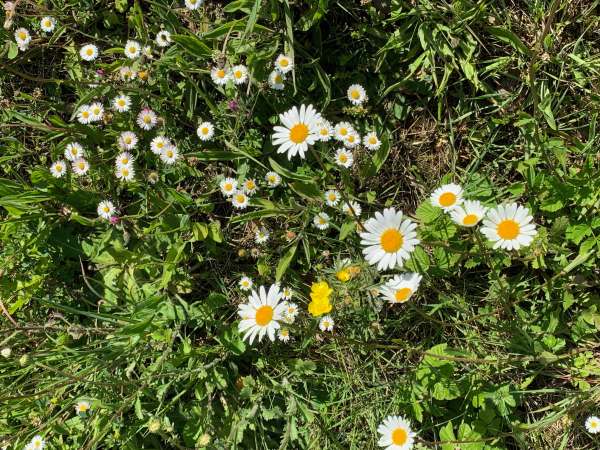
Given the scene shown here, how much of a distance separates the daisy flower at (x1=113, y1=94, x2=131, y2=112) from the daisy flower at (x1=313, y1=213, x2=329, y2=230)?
3.97ft

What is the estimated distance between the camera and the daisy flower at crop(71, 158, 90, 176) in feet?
9.61

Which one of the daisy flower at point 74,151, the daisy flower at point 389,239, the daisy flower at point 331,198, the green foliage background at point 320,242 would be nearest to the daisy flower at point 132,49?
the green foliage background at point 320,242

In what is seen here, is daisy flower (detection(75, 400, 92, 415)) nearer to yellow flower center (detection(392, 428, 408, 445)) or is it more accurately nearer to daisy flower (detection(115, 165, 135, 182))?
daisy flower (detection(115, 165, 135, 182))

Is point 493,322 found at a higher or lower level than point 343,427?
higher

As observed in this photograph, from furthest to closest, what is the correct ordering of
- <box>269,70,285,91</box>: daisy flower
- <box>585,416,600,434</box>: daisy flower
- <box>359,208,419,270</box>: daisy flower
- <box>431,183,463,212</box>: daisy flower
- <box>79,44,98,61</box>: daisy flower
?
1. <box>79,44,98,61</box>: daisy flower
2. <box>269,70,285,91</box>: daisy flower
3. <box>585,416,600,434</box>: daisy flower
4. <box>431,183,463,212</box>: daisy flower
5. <box>359,208,419,270</box>: daisy flower

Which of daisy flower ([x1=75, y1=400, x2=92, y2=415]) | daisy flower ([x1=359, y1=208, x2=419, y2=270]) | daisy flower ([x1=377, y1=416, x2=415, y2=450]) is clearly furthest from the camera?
daisy flower ([x1=75, y1=400, x2=92, y2=415])

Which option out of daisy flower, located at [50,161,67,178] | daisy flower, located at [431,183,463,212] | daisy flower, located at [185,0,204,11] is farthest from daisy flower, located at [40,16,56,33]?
daisy flower, located at [431,183,463,212]

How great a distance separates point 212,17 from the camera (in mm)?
2959

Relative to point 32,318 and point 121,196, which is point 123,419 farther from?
point 121,196

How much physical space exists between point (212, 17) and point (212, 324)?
172 cm

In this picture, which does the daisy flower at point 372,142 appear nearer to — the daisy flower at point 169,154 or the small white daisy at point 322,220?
the small white daisy at point 322,220

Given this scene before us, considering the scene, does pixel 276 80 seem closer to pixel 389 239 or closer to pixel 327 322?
pixel 389 239

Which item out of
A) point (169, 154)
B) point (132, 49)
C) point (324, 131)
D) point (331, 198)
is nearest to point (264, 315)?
point (331, 198)

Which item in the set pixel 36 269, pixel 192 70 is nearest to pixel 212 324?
pixel 36 269
